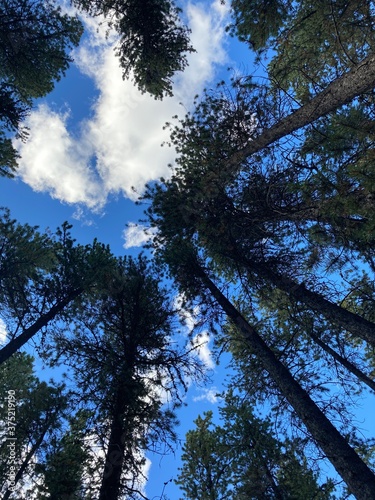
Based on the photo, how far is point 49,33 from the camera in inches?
428

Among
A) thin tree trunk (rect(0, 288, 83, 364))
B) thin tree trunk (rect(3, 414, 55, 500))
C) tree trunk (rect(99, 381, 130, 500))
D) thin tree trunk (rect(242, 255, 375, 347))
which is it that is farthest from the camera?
thin tree trunk (rect(3, 414, 55, 500))

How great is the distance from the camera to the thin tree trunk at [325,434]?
5.08 m

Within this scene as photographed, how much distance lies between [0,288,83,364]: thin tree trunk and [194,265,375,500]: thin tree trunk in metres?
5.83

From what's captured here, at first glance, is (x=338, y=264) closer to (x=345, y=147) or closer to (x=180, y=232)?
(x=345, y=147)

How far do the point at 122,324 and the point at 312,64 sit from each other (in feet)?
28.9

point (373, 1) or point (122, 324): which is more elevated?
point (373, 1)

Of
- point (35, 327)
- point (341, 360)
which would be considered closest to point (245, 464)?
point (341, 360)

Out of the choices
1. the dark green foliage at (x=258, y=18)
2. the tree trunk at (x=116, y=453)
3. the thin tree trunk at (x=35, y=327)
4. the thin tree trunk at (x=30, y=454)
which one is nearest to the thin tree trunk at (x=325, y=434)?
the tree trunk at (x=116, y=453)

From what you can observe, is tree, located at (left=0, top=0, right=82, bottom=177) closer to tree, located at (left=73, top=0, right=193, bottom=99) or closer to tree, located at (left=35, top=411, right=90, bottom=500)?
tree, located at (left=73, top=0, right=193, bottom=99)

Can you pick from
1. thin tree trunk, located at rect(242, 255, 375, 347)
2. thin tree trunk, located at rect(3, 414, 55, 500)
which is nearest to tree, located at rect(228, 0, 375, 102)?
thin tree trunk, located at rect(242, 255, 375, 347)

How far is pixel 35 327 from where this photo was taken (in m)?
9.12

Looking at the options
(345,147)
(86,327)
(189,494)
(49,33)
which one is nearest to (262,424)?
(189,494)

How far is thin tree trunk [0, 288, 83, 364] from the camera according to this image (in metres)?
→ 8.28

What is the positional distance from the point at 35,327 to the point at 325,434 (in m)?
8.26
